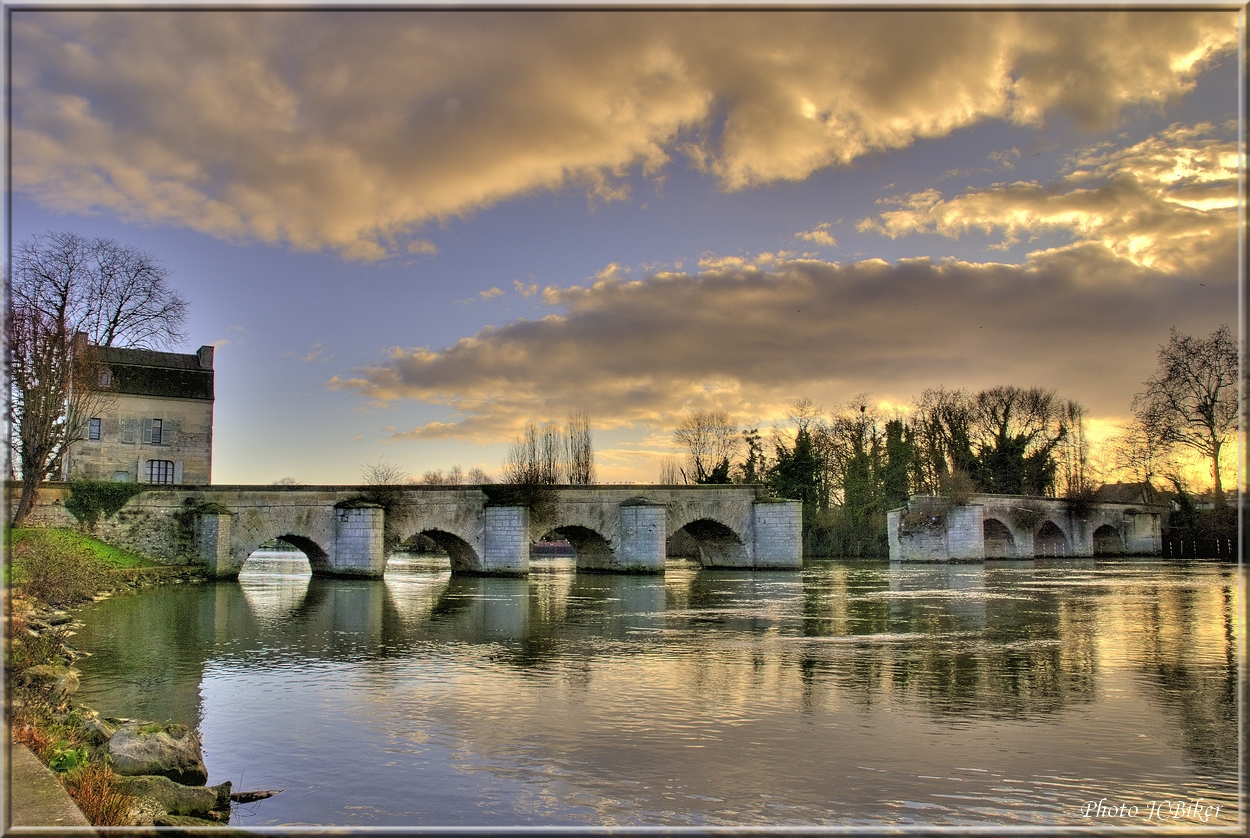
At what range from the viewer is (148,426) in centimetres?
3806

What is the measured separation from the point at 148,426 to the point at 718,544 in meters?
25.4

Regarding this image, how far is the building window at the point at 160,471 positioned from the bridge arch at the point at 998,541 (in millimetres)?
41858

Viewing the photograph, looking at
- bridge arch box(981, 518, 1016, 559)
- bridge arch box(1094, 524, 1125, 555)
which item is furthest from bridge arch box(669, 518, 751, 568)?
bridge arch box(1094, 524, 1125, 555)

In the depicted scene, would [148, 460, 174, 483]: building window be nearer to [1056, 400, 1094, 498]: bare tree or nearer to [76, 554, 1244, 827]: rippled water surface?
[76, 554, 1244, 827]: rippled water surface

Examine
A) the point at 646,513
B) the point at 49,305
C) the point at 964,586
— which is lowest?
the point at 964,586

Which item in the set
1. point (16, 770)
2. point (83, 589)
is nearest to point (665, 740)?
point (16, 770)

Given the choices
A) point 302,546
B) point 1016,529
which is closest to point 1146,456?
point 1016,529

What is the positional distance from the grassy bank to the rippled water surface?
22.0 inches

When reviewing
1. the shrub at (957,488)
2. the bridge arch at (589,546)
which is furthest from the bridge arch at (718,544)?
the shrub at (957,488)

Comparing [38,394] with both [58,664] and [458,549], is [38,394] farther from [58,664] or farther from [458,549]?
[58,664]

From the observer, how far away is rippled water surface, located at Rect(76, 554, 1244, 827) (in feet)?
19.2

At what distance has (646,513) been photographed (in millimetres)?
35094

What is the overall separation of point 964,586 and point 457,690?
21685mm

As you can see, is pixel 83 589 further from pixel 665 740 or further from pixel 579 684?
pixel 665 740
